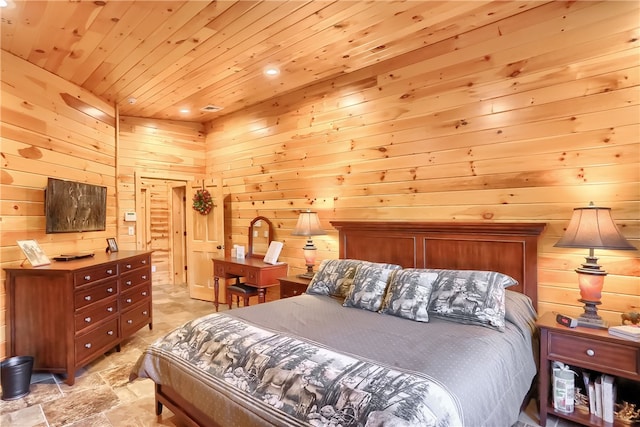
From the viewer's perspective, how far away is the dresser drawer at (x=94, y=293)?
9.75 feet

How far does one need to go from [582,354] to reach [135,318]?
13.1 feet

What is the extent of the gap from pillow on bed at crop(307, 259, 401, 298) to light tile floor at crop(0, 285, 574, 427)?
57.5 inches

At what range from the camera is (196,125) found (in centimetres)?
587

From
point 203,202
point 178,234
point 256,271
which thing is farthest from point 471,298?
point 178,234

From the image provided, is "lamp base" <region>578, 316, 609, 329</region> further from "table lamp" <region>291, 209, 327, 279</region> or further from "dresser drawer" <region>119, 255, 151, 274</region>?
"dresser drawer" <region>119, 255, 151, 274</region>

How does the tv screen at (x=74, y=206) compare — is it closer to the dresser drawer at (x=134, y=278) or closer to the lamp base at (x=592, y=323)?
the dresser drawer at (x=134, y=278)

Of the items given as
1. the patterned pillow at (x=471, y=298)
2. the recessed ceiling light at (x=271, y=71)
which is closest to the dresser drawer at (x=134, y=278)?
the recessed ceiling light at (x=271, y=71)

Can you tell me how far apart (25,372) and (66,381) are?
0.98 ft

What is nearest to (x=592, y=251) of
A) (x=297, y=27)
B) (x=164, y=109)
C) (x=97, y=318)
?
(x=297, y=27)

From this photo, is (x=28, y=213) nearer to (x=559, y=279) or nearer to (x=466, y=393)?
(x=466, y=393)

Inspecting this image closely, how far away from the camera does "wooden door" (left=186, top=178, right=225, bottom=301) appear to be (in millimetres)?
5352

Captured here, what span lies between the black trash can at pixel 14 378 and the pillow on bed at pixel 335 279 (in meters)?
2.29

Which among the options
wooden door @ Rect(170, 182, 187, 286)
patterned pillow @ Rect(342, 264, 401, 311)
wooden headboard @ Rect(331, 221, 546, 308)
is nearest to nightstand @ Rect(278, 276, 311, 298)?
wooden headboard @ Rect(331, 221, 546, 308)

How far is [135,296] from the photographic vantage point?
3844 millimetres
